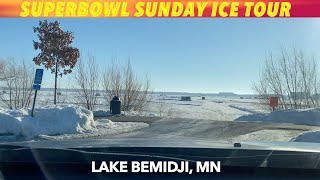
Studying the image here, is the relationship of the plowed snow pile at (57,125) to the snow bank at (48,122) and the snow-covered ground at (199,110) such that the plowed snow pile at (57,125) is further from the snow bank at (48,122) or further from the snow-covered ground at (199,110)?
the snow-covered ground at (199,110)

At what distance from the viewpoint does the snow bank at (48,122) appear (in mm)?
14734

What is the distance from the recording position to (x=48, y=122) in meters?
16.0

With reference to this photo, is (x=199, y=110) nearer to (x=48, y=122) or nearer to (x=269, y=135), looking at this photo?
(x=48, y=122)

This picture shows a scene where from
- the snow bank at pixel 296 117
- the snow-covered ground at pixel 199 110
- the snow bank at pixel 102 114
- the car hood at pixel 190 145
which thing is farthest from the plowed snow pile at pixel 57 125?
the snow-covered ground at pixel 199 110

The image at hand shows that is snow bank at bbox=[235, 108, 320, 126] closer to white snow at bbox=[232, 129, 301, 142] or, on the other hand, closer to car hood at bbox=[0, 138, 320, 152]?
white snow at bbox=[232, 129, 301, 142]

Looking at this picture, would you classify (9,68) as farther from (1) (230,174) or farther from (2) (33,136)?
(1) (230,174)

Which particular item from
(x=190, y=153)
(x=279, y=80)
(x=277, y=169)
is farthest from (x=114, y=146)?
(x=279, y=80)

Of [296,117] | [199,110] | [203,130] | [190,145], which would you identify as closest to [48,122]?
[203,130]

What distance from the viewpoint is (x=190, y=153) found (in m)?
2.47

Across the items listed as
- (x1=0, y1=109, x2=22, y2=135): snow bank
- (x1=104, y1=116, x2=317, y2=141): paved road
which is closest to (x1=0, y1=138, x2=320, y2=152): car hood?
(x1=104, y1=116, x2=317, y2=141): paved road

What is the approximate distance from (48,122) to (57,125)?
492mm

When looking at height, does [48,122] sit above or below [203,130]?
above

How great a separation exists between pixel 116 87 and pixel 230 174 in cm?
2915

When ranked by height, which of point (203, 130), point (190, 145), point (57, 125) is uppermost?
point (190, 145)
